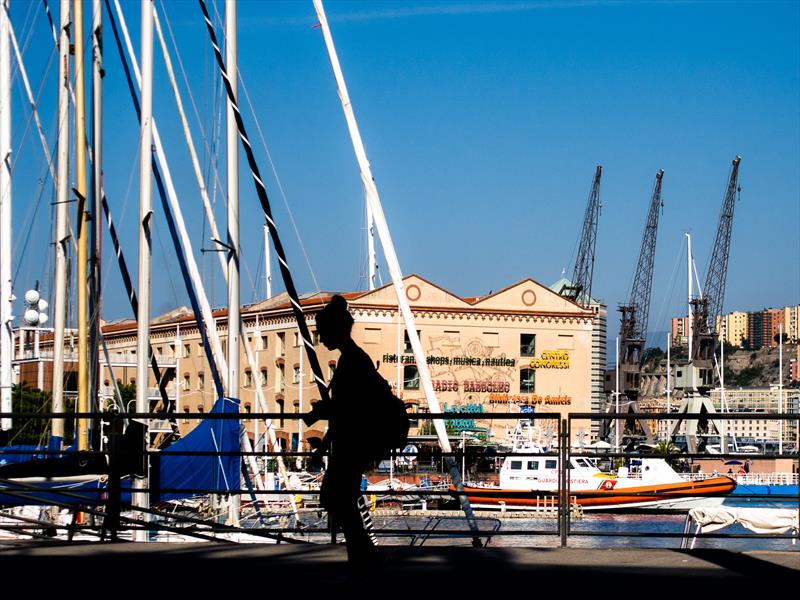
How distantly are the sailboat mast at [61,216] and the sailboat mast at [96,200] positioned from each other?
70 centimetres

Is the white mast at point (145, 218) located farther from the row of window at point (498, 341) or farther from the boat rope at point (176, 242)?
the row of window at point (498, 341)

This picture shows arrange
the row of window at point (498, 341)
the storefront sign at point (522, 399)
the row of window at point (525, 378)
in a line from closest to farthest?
1. the row of window at point (498, 341)
2. the row of window at point (525, 378)
3. the storefront sign at point (522, 399)

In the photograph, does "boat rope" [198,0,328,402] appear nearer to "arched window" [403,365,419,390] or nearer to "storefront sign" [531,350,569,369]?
"arched window" [403,365,419,390]

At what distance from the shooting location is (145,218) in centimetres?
1775

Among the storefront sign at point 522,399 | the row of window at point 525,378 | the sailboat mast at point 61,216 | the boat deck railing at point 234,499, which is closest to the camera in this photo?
the boat deck railing at point 234,499

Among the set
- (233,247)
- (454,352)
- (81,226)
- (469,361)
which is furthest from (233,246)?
(469,361)

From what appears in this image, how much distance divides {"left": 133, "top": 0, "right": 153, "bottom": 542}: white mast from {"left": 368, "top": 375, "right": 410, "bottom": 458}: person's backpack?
917 cm

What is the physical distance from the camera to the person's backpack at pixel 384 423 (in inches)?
314

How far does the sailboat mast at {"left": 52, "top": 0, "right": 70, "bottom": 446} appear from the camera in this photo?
22.8 m

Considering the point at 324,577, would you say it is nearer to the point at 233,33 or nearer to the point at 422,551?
the point at 422,551

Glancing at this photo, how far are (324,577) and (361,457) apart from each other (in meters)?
1.15

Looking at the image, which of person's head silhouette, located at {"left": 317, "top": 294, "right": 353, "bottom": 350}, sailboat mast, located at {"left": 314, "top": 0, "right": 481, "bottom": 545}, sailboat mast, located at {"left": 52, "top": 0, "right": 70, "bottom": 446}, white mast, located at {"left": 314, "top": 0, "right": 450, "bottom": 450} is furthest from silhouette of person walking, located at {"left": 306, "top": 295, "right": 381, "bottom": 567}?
sailboat mast, located at {"left": 52, "top": 0, "right": 70, "bottom": 446}

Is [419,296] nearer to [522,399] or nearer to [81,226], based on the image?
[522,399]

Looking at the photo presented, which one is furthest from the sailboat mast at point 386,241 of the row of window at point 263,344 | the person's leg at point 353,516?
the row of window at point 263,344
